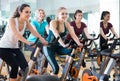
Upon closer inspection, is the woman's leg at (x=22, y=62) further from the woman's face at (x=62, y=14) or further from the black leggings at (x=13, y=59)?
the woman's face at (x=62, y=14)

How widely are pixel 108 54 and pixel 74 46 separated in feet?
4.13

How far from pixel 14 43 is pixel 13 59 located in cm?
23

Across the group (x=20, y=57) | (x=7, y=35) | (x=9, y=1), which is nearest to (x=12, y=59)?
(x=20, y=57)

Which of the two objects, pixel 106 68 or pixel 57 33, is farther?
pixel 57 33

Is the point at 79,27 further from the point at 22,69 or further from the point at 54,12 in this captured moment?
the point at 54,12

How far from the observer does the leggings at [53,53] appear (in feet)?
13.5

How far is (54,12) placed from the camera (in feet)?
23.9

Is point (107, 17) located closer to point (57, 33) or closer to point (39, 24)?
point (39, 24)

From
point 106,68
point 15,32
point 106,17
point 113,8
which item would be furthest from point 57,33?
point 113,8

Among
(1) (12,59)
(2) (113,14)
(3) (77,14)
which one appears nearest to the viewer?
(1) (12,59)

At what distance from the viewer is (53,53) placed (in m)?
4.23

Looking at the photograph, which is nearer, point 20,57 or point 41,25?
point 20,57

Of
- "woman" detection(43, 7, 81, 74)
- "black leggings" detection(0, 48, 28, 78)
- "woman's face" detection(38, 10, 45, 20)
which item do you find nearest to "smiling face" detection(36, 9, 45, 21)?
"woman's face" detection(38, 10, 45, 20)

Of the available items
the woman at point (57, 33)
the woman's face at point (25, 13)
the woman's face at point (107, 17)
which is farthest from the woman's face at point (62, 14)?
the woman's face at point (107, 17)
